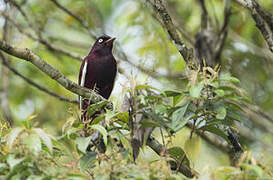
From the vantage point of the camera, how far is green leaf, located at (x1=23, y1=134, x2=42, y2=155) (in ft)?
7.25

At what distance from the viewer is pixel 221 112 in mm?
2590

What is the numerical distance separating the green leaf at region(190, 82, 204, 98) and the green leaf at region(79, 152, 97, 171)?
0.68 meters

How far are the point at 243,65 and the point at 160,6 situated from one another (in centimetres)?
355

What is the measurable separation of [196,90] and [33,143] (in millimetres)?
915

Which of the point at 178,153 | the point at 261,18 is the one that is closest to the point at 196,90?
the point at 178,153

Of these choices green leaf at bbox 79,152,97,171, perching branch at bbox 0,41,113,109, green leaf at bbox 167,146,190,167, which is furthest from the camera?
perching branch at bbox 0,41,113,109

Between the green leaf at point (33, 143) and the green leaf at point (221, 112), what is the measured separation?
1.02 metres

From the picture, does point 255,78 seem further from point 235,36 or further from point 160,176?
point 160,176

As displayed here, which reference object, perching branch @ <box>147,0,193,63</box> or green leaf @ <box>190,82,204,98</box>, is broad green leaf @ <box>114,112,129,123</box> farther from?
perching branch @ <box>147,0,193,63</box>

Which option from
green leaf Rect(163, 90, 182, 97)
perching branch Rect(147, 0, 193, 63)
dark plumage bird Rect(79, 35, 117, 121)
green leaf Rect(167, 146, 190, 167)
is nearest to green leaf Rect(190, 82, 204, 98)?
green leaf Rect(163, 90, 182, 97)

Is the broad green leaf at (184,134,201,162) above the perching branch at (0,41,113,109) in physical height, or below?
below

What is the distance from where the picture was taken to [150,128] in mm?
2734

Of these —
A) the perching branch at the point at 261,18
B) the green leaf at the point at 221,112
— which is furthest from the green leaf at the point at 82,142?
the perching branch at the point at 261,18

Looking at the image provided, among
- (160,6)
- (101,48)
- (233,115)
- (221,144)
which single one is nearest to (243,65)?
(221,144)
